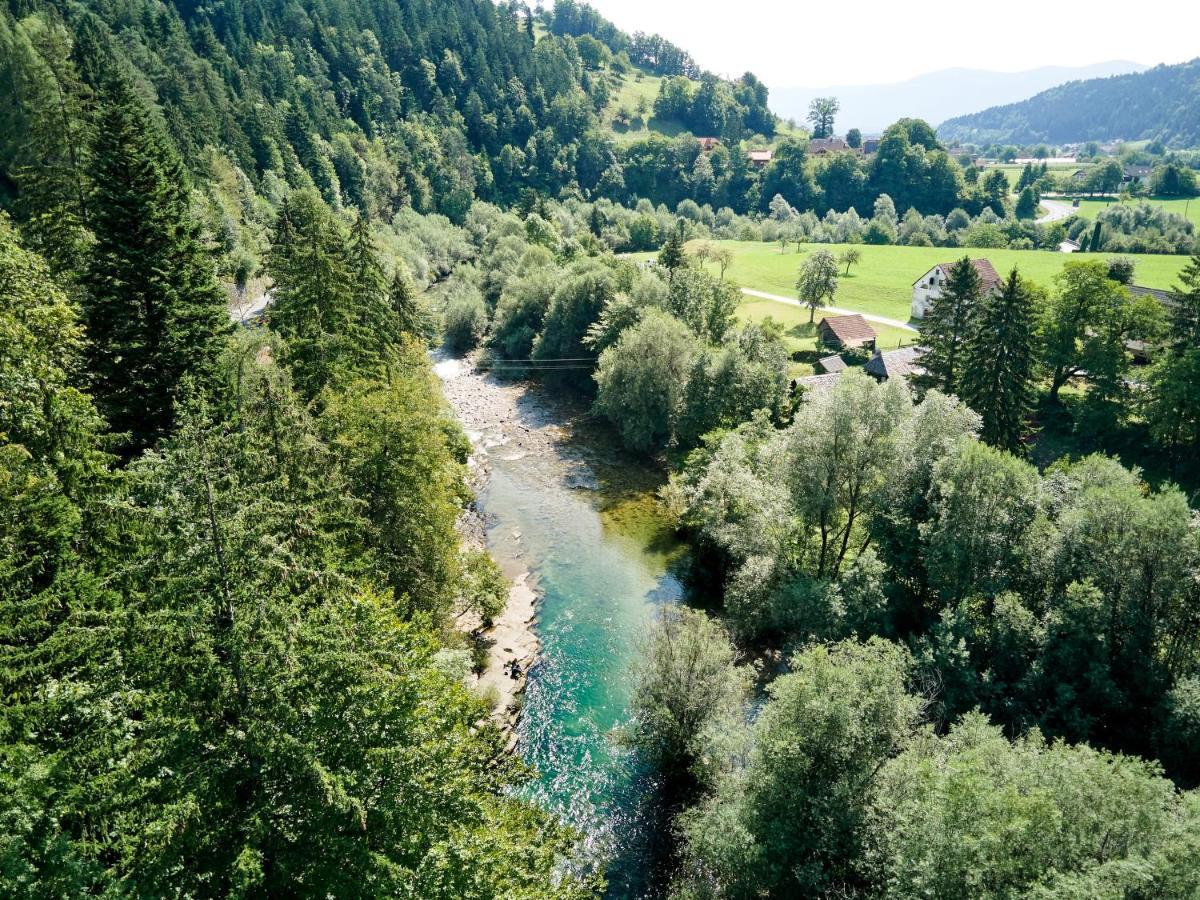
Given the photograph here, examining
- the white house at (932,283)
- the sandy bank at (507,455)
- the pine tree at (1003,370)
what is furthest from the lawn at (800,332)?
the sandy bank at (507,455)

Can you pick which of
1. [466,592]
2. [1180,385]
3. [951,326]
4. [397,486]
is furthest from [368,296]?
[1180,385]

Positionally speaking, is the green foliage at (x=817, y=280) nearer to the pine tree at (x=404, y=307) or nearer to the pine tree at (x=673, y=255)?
the pine tree at (x=673, y=255)

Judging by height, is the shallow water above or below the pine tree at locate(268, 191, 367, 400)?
below

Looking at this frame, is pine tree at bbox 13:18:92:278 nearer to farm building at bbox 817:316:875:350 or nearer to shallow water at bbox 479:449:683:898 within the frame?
shallow water at bbox 479:449:683:898

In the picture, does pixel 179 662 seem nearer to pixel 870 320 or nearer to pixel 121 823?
pixel 121 823

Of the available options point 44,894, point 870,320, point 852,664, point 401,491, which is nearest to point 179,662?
point 44,894

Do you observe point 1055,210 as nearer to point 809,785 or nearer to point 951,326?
point 951,326

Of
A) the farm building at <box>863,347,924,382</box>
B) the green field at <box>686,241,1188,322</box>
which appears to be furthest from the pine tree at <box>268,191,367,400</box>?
the green field at <box>686,241,1188,322</box>
